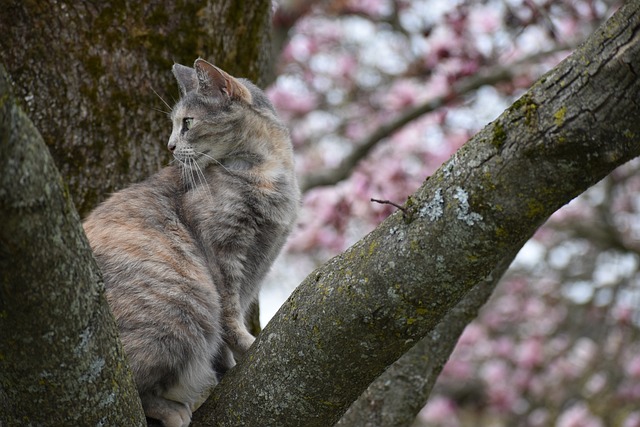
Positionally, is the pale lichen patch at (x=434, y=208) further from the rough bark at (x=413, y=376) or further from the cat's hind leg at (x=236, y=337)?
the rough bark at (x=413, y=376)

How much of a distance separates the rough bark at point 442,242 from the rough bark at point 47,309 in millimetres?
390

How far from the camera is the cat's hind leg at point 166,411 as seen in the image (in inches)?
85.2

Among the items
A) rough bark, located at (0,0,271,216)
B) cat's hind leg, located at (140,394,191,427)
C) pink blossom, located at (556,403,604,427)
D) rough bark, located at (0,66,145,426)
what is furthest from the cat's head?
pink blossom, located at (556,403,604,427)

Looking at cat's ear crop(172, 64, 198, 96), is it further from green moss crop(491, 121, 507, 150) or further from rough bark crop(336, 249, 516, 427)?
green moss crop(491, 121, 507, 150)

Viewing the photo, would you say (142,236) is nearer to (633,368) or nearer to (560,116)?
(560,116)

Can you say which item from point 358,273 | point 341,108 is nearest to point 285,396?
point 358,273

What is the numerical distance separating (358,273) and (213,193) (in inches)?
38.6

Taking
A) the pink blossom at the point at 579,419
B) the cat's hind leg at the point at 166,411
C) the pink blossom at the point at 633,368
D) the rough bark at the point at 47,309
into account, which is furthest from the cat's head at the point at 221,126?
the pink blossom at the point at 633,368

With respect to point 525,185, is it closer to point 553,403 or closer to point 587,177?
point 587,177

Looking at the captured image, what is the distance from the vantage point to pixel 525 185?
1.59m

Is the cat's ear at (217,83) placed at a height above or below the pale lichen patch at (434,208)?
above

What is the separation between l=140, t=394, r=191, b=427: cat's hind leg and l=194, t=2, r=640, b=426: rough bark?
51 millimetres

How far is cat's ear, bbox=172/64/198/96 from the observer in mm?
2719

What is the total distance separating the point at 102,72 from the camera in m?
2.73
